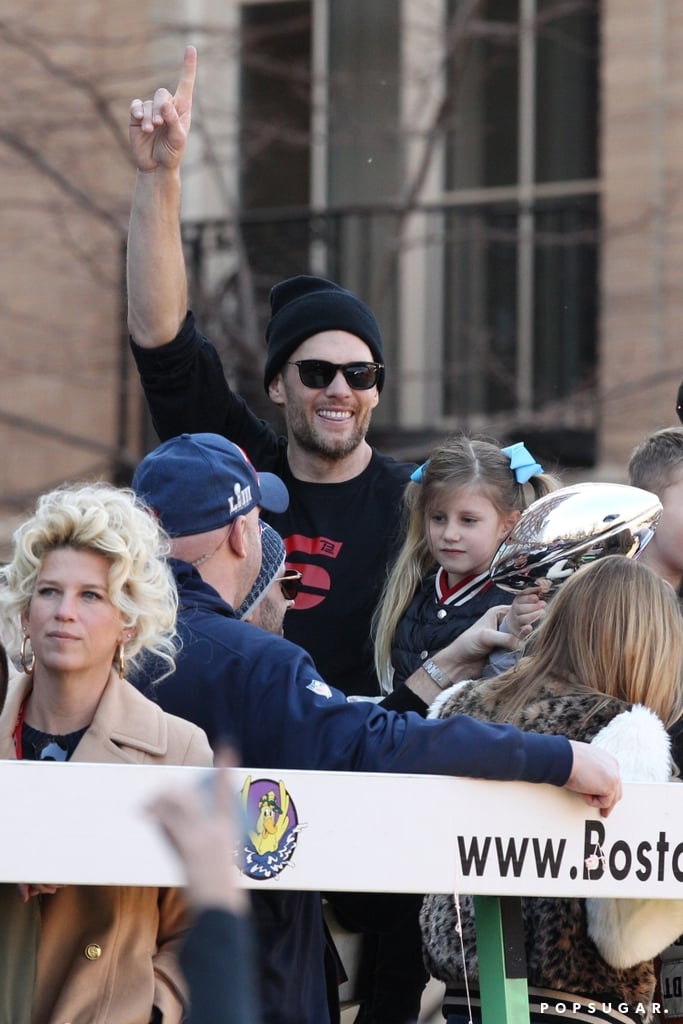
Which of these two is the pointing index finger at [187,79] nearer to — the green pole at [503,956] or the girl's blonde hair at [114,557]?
the girl's blonde hair at [114,557]

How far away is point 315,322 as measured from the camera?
440 cm

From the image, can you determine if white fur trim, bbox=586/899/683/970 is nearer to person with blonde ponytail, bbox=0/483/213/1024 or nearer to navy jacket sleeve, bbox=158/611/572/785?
navy jacket sleeve, bbox=158/611/572/785

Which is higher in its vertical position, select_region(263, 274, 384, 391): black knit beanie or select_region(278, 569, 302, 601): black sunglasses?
select_region(263, 274, 384, 391): black knit beanie

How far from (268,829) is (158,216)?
6.37ft

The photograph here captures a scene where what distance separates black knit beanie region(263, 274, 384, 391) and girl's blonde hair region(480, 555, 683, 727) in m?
1.41

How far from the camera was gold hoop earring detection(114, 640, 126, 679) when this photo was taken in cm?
293

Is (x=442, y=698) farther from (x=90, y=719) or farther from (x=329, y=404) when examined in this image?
(x=329, y=404)

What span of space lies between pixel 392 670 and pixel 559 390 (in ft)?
17.7

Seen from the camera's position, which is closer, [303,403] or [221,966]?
[221,966]

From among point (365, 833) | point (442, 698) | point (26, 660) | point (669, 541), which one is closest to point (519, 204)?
point (669, 541)

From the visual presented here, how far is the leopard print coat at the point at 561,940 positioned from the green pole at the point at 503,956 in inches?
8.3

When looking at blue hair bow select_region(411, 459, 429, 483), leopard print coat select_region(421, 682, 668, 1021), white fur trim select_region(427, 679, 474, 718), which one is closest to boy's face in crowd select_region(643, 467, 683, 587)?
blue hair bow select_region(411, 459, 429, 483)

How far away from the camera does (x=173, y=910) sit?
110 inches

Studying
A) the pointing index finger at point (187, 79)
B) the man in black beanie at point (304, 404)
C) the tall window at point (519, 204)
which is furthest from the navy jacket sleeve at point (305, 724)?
the tall window at point (519, 204)
